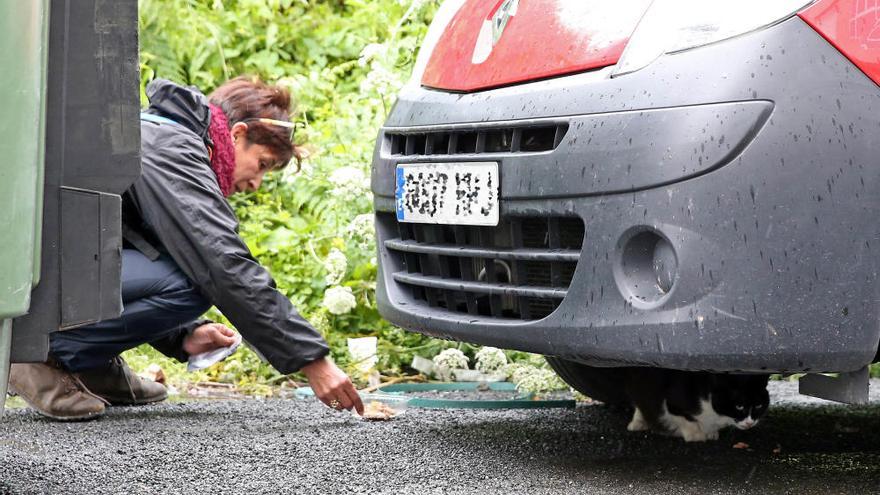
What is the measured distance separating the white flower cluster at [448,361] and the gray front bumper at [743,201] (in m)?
2.34

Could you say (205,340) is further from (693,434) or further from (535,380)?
(693,434)

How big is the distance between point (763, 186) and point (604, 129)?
1.15ft

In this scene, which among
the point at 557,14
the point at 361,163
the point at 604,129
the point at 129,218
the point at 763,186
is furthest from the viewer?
the point at 361,163

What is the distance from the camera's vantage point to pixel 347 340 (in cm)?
497

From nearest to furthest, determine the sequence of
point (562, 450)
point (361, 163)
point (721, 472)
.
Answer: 1. point (721, 472)
2. point (562, 450)
3. point (361, 163)

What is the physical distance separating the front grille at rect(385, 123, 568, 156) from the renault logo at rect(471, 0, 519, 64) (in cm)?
21

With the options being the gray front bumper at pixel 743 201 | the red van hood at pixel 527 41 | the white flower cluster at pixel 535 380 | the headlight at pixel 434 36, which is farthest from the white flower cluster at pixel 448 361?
the gray front bumper at pixel 743 201

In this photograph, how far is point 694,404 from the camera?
357 cm

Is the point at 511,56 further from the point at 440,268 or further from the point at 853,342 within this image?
the point at 853,342

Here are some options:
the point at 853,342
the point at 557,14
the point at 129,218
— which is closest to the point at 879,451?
the point at 853,342

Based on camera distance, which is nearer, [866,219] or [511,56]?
[866,219]

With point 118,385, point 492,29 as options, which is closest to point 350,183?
point 118,385

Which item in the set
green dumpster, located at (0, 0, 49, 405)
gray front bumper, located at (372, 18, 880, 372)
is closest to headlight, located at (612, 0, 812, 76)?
gray front bumper, located at (372, 18, 880, 372)

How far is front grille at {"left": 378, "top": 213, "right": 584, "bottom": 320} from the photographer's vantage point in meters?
2.52
